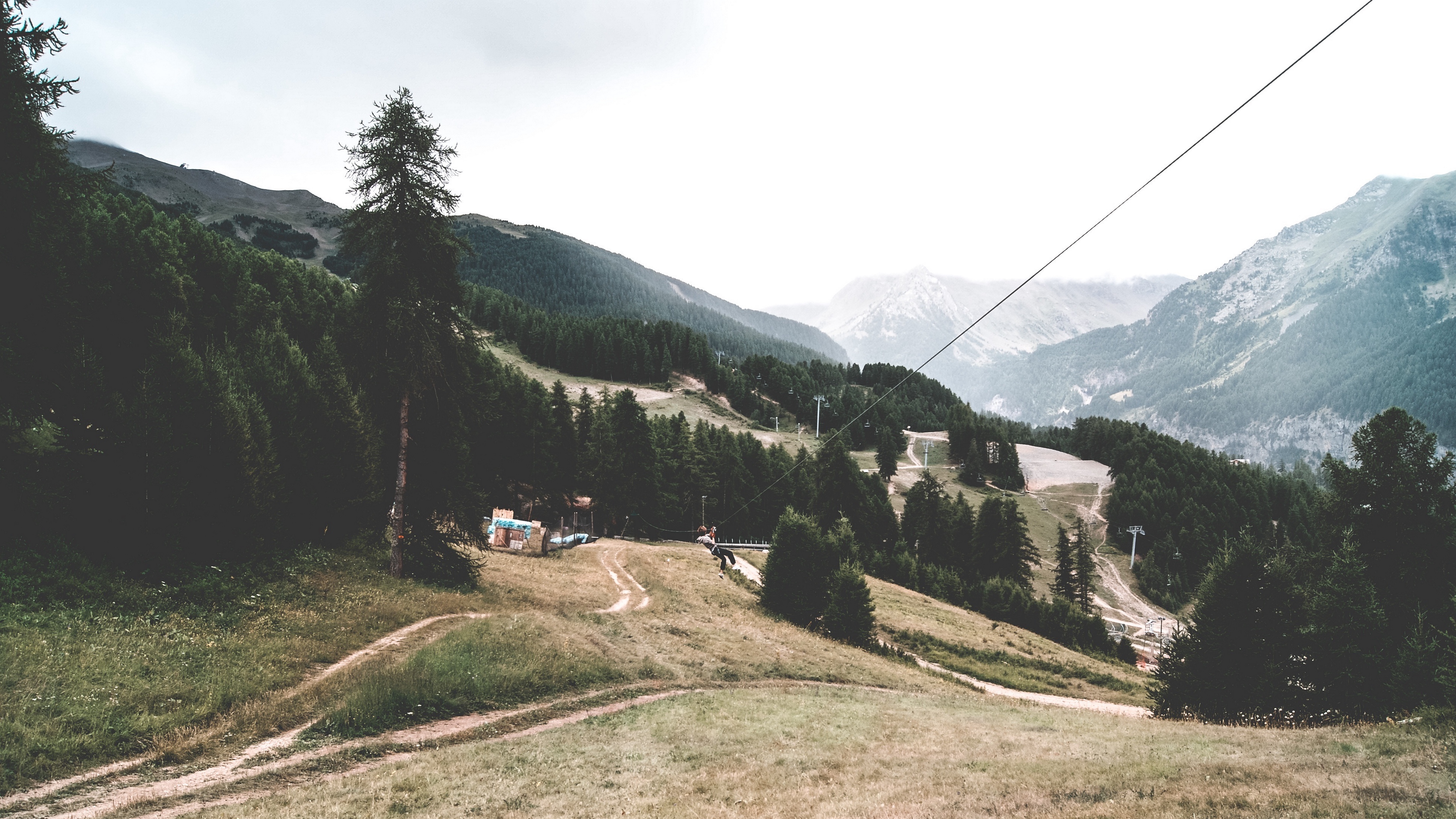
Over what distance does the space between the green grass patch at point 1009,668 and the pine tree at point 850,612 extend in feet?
14.6

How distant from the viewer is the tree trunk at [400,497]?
81.1 feet

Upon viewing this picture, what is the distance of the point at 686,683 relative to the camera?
849 inches

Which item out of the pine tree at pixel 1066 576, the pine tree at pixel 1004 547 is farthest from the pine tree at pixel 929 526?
the pine tree at pixel 1066 576

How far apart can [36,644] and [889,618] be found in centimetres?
4217

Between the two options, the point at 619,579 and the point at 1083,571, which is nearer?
the point at 619,579

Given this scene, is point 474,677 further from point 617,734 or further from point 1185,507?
point 1185,507

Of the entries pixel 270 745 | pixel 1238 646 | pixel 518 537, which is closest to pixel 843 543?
pixel 1238 646

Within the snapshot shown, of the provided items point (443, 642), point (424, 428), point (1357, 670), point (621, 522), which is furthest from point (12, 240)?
point (621, 522)

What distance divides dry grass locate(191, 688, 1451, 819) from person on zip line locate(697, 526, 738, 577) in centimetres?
2380

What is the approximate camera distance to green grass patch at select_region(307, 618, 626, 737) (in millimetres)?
14336

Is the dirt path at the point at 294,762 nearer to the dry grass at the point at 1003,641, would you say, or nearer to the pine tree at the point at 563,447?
the dry grass at the point at 1003,641

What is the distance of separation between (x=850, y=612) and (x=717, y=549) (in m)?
10.9

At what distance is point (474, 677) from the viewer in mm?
17172

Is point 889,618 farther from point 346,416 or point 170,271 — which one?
point 170,271
